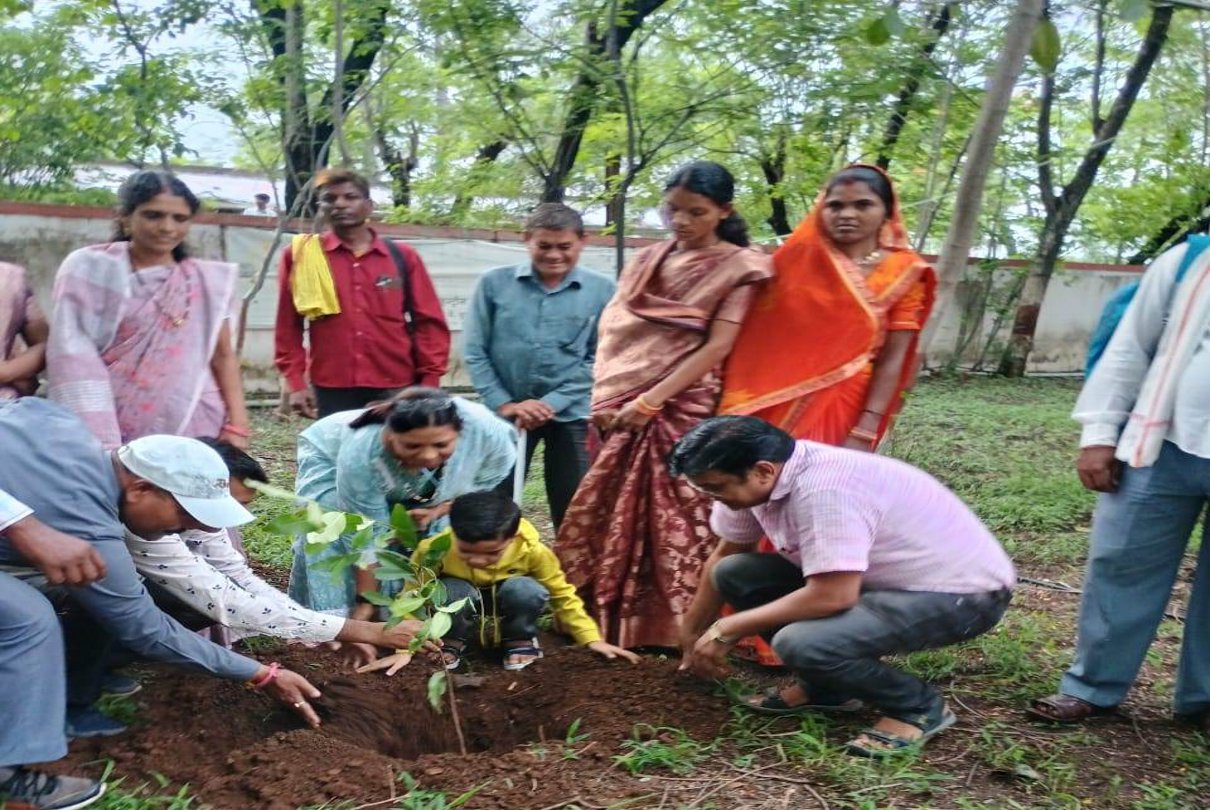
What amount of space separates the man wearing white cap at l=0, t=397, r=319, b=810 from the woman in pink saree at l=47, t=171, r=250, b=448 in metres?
0.62

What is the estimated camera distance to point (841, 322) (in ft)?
10.9

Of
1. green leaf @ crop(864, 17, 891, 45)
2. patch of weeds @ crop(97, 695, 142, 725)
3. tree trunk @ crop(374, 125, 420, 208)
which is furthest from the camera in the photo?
tree trunk @ crop(374, 125, 420, 208)

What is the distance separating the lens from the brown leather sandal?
2.96 m

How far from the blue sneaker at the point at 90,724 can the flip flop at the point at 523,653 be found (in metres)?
1.09

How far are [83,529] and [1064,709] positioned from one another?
251 centimetres

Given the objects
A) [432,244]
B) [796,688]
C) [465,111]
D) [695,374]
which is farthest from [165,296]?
[432,244]

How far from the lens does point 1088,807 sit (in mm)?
2555

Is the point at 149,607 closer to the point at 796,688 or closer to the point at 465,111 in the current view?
the point at 796,688

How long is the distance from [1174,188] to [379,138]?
8086 mm

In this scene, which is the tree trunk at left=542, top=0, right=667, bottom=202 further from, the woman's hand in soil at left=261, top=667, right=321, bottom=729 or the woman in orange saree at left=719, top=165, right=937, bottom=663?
the woman's hand in soil at left=261, top=667, right=321, bottom=729

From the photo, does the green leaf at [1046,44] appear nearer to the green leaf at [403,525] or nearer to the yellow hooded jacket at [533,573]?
the green leaf at [403,525]

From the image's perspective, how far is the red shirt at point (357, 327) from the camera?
13.3 ft

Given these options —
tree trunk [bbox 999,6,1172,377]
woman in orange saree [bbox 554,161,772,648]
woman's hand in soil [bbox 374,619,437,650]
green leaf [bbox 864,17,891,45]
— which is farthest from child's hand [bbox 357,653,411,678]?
tree trunk [bbox 999,6,1172,377]

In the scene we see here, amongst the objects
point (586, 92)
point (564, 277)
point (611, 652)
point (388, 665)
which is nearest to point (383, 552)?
point (388, 665)
